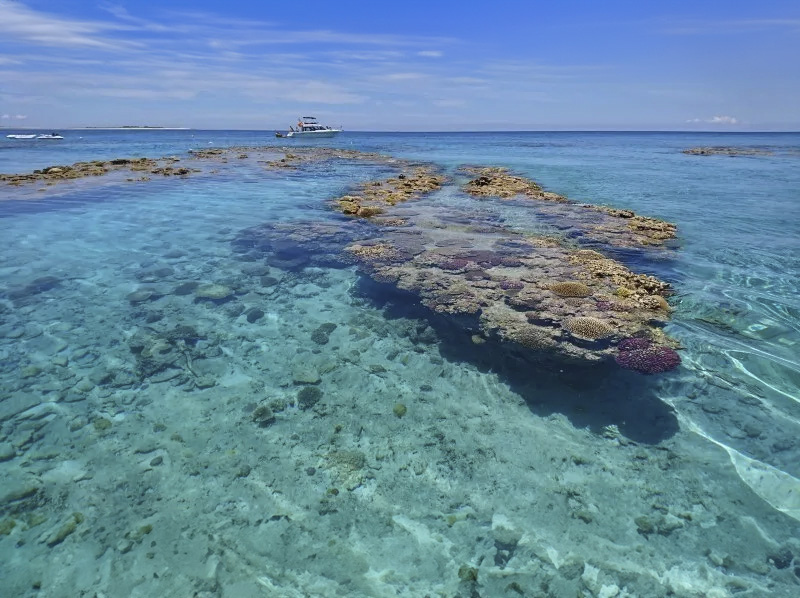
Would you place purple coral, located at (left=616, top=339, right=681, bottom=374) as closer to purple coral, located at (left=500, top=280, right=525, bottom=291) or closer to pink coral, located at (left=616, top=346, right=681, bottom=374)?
pink coral, located at (left=616, top=346, right=681, bottom=374)

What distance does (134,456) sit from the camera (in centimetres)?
734

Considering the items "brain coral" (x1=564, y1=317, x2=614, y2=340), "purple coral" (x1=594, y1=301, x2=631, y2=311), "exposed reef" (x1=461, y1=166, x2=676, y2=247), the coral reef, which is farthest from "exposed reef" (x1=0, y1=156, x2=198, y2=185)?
"purple coral" (x1=594, y1=301, x2=631, y2=311)

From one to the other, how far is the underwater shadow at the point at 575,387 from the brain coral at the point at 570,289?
3.07 metres

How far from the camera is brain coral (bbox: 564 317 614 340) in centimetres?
1057

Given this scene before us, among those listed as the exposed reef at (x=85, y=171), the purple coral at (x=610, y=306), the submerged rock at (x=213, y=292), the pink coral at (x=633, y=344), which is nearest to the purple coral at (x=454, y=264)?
the purple coral at (x=610, y=306)

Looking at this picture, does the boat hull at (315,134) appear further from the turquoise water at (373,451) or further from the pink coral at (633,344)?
the pink coral at (633,344)

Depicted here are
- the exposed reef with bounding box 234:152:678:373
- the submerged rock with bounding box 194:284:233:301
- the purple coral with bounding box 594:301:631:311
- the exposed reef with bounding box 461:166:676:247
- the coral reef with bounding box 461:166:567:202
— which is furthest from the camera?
the coral reef with bounding box 461:166:567:202

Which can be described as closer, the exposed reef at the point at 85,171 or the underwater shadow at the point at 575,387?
the underwater shadow at the point at 575,387

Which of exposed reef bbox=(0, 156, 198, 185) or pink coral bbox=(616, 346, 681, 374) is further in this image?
exposed reef bbox=(0, 156, 198, 185)

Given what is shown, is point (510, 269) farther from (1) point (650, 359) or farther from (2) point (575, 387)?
(2) point (575, 387)

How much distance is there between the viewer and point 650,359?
976cm

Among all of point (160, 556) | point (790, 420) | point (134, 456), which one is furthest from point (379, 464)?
point (790, 420)

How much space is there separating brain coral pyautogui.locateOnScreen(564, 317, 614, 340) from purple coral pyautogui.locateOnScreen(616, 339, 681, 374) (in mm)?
738

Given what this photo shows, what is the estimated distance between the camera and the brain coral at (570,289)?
12.7 metres
